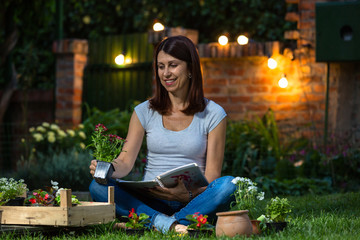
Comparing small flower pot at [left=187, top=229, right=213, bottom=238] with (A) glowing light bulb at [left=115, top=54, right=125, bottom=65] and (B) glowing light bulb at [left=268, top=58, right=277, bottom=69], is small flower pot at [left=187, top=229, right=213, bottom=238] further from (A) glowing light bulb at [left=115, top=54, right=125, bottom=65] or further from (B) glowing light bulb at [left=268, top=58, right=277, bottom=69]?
(A) glowing light bulb at [left=115, top=54, right=125, bottom=65]

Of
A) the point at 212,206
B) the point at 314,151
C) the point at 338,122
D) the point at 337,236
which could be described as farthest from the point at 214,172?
the point at 338,122

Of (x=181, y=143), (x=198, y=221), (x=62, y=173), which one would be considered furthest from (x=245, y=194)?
(x=62, y=173)

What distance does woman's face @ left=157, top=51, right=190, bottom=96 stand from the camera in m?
3.95

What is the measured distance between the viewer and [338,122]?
24.1 feet

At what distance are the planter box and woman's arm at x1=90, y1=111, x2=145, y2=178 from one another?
0.32 metres

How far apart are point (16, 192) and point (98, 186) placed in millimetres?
490

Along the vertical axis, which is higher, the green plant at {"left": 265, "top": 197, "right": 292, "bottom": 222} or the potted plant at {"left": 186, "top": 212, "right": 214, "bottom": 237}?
the green plant at {"left": 265, "top": 197, "right": 292, "bottom": 222}

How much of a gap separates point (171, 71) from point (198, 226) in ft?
3.24

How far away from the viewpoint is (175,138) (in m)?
3.96

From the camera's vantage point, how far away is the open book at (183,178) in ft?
11.3

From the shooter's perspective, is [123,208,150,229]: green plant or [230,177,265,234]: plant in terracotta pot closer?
[230,177,265,234]: plant in terracotta pot

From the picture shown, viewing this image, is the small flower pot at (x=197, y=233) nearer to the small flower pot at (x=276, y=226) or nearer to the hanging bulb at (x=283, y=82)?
the small flower pot at (x=276, y=226)

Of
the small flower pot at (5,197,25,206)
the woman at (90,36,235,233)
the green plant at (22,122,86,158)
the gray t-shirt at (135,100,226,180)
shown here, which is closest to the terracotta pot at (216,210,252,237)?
the woman at (90,36,235,233)

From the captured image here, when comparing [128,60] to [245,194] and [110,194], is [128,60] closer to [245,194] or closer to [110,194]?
[110,194]
